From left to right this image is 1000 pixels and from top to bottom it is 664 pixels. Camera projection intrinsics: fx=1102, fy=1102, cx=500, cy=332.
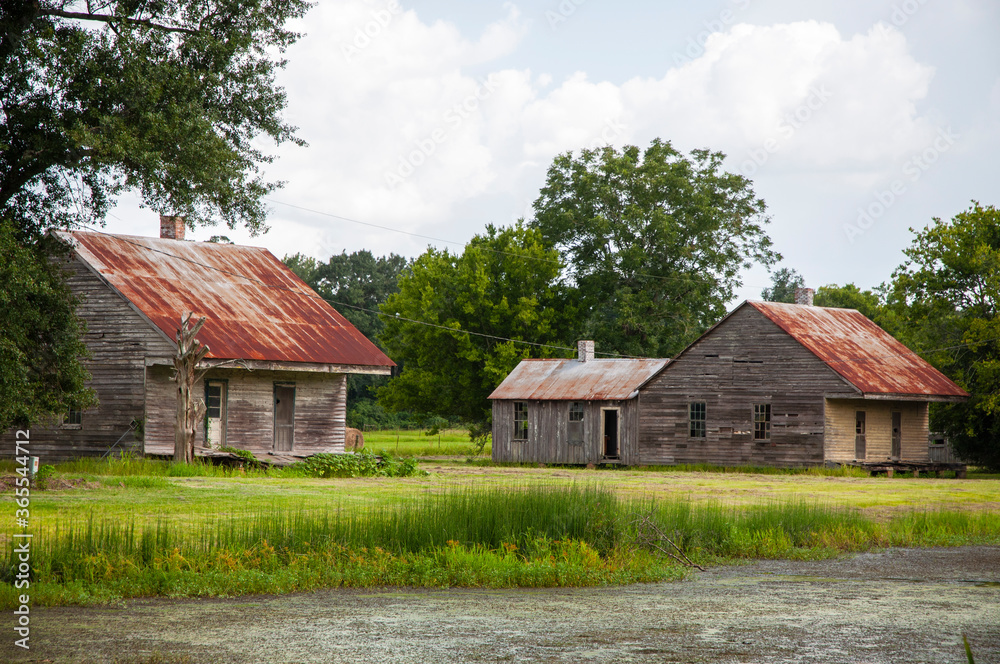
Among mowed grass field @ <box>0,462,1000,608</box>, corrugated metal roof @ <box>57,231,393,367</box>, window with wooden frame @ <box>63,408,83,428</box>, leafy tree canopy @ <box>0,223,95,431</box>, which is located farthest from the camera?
corrugated metal roof @ <box>57,231,393,367</box>

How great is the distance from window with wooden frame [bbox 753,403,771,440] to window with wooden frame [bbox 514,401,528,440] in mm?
9125

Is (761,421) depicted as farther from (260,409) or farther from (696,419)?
(260,409)

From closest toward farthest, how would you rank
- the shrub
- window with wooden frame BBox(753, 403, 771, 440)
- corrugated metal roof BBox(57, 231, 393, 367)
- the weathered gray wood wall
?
the shrub < corrugated metal roof BBox(57, 231, 393, 367) < window with wooden frame BBox(753, 403, 771, 440) < the weathered gray wood wall

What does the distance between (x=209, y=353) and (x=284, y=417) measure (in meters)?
4.20

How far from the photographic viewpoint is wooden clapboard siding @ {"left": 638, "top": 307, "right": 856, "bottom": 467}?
3681 centimetres

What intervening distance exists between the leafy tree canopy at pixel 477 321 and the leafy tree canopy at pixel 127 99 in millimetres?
33670

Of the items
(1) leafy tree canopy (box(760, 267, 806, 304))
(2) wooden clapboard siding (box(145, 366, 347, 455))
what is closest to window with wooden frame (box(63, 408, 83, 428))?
(2) wooden clapboard siding (box(145, 366, 347, 455))

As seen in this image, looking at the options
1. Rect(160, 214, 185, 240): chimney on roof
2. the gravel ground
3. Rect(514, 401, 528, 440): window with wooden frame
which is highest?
Rect(160, 214, 185, 240): chimney on roof

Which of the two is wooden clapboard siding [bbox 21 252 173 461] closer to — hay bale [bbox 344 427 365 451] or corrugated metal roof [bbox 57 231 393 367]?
corrugated metal roof [bbox 57 231 393 367]

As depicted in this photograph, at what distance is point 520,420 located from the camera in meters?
43.1

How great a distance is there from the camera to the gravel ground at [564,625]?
8.52 m

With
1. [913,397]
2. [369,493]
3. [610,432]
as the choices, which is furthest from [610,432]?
[369,493]

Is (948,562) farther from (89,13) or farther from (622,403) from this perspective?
(622,403)

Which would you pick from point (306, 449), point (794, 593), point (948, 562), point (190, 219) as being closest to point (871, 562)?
point (948, 562)
